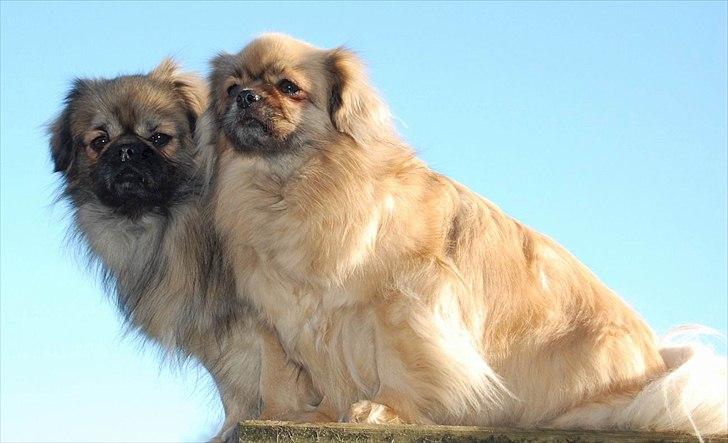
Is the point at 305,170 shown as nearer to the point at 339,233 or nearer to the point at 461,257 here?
the point at 339,233

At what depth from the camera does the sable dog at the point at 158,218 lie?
427 cm

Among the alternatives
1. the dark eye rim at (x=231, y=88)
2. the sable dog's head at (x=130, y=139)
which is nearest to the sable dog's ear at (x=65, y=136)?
the sable dog's head at (x=130, y=139)

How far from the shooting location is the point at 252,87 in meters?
3.96

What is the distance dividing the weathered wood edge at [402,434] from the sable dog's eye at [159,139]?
1.77 meters

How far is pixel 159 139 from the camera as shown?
4.50m

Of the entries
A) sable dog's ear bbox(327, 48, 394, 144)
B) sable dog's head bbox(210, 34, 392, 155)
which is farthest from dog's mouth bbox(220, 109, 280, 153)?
sable dog's ear bbox(327, 48, 394, 144)

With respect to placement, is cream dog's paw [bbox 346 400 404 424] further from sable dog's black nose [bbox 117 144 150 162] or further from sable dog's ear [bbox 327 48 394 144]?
sable dog's black nose [bbox 117 144 150 162]

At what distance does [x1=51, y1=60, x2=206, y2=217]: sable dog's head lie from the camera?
4359mm

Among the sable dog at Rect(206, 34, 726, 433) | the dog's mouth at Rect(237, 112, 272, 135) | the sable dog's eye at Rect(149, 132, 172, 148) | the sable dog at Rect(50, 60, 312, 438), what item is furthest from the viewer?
the sable dog's eye at Rect(149, 132, 172, 148)

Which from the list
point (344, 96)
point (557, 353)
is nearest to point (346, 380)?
point (557, 353)

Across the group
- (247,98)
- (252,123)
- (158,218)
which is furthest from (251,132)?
(158,218)

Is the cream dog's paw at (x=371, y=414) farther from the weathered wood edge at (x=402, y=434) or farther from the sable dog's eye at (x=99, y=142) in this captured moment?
the sable dog's eye at (x=99, y=142)

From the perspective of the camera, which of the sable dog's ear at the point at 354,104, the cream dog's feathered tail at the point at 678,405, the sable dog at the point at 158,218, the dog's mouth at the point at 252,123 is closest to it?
the cream dog's feathered tail at the point at 678,405

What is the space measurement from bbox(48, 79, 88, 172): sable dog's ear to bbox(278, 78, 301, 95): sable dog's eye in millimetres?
1269
